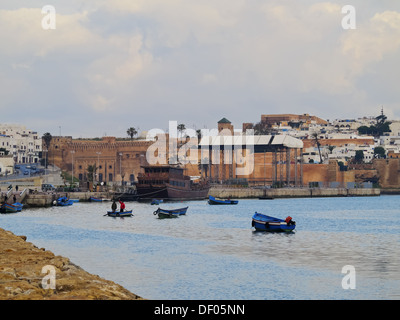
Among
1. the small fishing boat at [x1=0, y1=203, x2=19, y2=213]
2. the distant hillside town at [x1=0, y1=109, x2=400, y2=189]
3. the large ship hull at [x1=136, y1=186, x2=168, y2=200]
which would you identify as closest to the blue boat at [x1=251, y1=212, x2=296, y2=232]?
the small fishing boat at [x1=0, y1=203, x2=19, y2=213]

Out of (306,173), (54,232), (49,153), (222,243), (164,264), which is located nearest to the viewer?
(164,264)

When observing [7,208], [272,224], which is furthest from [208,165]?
[272,224]

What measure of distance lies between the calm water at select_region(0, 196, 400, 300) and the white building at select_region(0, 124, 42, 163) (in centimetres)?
10905

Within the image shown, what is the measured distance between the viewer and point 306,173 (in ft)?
468

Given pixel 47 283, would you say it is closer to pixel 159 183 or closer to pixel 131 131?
pixel 159 183

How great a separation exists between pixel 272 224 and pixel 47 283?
102ft

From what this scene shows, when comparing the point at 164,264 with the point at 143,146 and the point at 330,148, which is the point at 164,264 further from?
the point at 330,148

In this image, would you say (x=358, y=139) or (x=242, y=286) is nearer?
(x=242, y=286)

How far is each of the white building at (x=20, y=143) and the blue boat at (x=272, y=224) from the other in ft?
402

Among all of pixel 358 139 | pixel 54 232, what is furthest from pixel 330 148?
pixel 54 232

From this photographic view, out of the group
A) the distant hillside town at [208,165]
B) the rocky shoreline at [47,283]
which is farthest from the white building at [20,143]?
the rocky shoreline at [47,283]

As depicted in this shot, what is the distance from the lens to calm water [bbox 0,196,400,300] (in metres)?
24.4

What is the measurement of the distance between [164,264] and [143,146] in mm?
117126

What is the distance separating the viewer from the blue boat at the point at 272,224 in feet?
148
